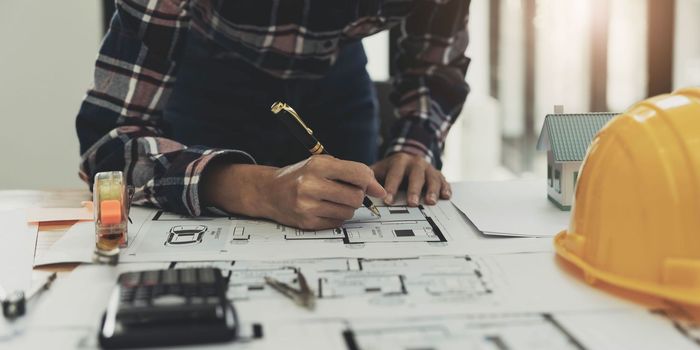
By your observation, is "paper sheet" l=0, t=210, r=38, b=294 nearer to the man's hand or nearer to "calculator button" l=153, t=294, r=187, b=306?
"calculator button" l=153, t=294, r=187, b=306

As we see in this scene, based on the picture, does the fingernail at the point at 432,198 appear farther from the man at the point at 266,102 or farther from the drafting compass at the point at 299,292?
the drafting compass at the point at 299,292

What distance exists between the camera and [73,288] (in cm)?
66

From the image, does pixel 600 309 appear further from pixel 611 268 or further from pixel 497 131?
pixel 497 131

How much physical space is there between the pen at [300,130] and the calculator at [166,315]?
345mm

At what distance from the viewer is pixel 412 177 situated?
1.08m

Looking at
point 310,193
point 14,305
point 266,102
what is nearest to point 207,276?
point 14,305

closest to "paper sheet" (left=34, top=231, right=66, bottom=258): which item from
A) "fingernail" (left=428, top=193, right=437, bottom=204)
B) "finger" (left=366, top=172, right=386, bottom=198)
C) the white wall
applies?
"finger" (left=366, top=172, right=386, bottom=198)

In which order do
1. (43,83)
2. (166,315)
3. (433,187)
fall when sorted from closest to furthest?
(166,315)
(433,187)
(43,83)

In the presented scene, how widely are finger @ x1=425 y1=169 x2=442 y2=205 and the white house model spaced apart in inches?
5.9

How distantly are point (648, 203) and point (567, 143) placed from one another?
13.4 inches

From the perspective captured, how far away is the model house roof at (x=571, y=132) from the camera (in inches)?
37.5

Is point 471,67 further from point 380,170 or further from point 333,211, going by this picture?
point 333,211

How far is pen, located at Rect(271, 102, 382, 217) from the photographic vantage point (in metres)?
0.91

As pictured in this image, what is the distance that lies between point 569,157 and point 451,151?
2.62 m
